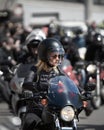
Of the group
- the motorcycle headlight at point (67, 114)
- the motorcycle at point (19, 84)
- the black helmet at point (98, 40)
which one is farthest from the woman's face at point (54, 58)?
the black helmet at point (98, 40)

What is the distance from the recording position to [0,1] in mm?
24750

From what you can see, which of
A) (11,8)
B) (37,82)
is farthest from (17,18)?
(37,82)

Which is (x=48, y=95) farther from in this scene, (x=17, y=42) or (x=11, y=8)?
(x=11, y=8)

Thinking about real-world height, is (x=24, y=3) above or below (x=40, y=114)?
below

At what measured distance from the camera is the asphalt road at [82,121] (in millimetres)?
9148

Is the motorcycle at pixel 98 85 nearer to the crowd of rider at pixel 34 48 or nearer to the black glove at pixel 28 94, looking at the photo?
the crowd of rider at pixel 34 48

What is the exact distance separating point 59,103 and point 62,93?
10cm

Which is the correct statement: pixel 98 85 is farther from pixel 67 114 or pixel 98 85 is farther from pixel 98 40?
pixel 67 114

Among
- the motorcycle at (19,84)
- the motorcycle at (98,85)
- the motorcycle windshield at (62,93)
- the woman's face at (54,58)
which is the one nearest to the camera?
the motorcycle windshield at (62,93)

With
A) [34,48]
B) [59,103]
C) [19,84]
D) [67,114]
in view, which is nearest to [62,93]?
[59,103]

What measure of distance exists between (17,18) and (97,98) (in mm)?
12760

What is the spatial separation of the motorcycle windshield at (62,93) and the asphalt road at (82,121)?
3.27 meters

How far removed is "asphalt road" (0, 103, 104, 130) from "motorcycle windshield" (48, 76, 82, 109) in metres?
3.27

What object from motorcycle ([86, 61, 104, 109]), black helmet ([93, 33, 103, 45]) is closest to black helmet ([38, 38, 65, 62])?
motorcycle ([86, 61, 104, 109])
